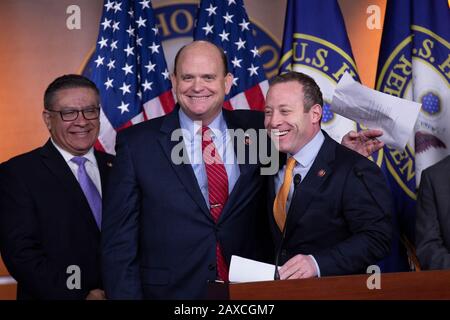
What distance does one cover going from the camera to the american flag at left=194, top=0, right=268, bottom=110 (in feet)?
13.8

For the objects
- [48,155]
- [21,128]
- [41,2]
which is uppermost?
[41,2]

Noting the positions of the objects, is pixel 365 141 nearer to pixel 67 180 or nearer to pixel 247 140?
pixel 247 140

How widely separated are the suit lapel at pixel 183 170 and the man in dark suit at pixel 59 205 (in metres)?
0.68

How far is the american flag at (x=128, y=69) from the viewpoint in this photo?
4.07 metres

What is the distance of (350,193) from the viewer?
2.48m

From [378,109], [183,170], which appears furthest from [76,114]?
Result: [378,109]

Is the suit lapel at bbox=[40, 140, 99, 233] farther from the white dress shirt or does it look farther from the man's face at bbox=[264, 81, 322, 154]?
the man's face at bbox=[264, 81, 322, 154]

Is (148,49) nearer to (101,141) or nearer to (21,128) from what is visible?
(101,141)

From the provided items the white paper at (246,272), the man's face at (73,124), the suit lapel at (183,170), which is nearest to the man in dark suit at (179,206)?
the suit lapel at (183,170)

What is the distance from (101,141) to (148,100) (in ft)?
1.35

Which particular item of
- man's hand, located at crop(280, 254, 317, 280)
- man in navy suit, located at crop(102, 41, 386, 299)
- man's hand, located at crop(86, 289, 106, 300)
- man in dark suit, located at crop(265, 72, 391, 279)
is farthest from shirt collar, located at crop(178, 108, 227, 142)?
man's hand, located at crop(86, 289, 106, 300)

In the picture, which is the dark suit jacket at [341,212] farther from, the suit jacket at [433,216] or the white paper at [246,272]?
the suit jacket at [433,216]

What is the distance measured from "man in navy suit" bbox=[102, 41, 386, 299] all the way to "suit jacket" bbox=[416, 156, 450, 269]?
804mm
